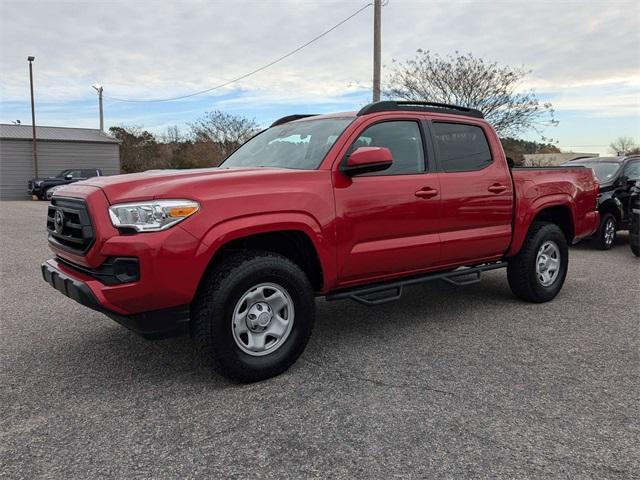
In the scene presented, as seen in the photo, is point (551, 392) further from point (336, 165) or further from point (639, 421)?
point (336, 165)

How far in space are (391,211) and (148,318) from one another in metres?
1.96

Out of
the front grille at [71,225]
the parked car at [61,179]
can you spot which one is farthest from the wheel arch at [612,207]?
the parked car at [61,179]

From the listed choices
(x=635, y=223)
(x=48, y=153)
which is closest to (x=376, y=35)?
(x=635, y=223)

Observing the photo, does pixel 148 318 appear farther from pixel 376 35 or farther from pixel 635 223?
pixel 376 35

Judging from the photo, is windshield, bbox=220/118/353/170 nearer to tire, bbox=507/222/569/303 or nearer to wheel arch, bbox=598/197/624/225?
tire, bbox=507/222/569/303

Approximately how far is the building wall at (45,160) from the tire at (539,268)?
34363mm

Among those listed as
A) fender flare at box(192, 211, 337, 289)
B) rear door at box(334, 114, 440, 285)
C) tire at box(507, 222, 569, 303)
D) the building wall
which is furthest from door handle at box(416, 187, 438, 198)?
the building wall

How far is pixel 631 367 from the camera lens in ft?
12.1

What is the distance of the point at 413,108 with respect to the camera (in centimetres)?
453

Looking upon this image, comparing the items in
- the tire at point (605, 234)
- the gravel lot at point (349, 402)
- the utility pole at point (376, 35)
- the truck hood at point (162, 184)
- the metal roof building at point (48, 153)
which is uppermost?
the utility pole at point (376, 35)

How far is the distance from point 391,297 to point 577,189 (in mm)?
2997

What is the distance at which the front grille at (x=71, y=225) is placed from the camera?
313 cm

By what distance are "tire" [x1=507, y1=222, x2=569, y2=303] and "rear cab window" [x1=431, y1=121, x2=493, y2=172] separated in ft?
3.34

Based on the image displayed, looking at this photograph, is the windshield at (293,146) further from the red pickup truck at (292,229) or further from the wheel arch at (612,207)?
the wheel arch at (612,207)
